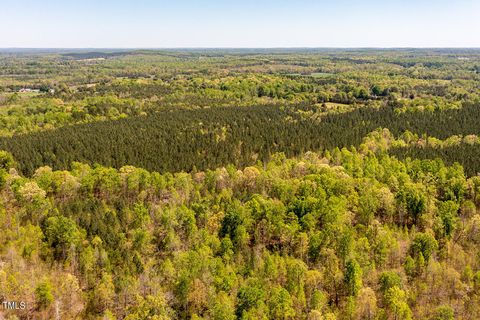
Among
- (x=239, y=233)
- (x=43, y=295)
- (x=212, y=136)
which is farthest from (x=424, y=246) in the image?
(x=212, y=136)

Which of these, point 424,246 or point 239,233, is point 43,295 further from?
point 424,246

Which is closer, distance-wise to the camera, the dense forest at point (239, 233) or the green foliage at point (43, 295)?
the green foliage at point (43, 295)

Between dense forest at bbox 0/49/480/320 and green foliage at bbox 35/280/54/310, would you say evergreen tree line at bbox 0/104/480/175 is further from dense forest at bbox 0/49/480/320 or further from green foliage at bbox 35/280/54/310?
green foliage at bbox 35/280/54/310

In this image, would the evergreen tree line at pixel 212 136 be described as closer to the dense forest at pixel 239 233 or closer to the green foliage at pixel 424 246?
the dense forest at pixel 239 233

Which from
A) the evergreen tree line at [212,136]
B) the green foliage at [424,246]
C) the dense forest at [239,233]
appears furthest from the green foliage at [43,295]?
the green foliage at [424,246]

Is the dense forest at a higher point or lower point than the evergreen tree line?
lower

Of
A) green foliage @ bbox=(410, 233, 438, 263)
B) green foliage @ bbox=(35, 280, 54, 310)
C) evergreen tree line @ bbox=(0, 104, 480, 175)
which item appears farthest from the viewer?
evergreen tree line @ bbox=(0, 104, 480, 175)

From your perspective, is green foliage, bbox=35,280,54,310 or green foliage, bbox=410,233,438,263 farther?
green foliage, bbox=410,233,438,263

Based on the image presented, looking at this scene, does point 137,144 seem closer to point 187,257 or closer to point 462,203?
point 187,257

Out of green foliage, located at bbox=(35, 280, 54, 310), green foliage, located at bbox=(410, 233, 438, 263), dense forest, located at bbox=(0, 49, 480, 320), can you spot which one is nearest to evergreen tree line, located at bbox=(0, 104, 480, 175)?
dense forest, located at bbox=(0, 49, 480, 320)

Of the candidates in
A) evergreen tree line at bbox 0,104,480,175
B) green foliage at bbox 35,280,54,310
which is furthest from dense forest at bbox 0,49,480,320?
evergreen tree line at bbox 0,104,480,175

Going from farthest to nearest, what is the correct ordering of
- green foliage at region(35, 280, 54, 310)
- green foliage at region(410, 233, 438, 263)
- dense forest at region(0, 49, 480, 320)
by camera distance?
green foliage at region(410, 233, 438, 263)
dense forest at region(0, 49, 480, 320)
green foliage at region(35, 280, 54, 310)
